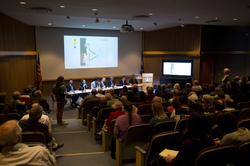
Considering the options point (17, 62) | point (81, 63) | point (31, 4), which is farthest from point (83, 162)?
point (81, 63)

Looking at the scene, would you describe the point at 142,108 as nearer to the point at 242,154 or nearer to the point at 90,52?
the point at 242,154

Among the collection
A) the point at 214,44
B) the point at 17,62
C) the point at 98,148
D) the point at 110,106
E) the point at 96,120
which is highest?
the point at 214,44

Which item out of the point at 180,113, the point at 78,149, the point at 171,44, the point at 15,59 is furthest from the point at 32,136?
the point at 171,44

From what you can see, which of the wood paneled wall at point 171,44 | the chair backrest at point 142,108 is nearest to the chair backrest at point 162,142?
the chair backrest at point 142,108

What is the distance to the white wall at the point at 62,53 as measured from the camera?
35.4ft

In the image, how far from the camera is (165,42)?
12.1 metres

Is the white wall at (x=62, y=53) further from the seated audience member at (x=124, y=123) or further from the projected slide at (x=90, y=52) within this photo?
the seated audience member at (x=124, y=123)

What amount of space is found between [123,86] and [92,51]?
5.31 m

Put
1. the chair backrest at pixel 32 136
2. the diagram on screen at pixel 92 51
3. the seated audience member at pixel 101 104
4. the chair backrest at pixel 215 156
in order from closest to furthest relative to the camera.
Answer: the chair backrest at pixel 215 156, the chair backrest at pixel 32 136, the seated audience member at pixel 101 104, the diagram on screen at pixel 92 51

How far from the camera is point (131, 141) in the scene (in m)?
3.27

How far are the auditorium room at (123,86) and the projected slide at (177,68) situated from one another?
0.20ft

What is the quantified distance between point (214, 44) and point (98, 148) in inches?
375

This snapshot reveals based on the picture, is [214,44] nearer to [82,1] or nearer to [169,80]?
[169,80]

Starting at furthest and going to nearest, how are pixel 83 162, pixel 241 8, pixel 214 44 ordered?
1. pixel 214 44
2. pixel 241 8
3. pixel 83 162
